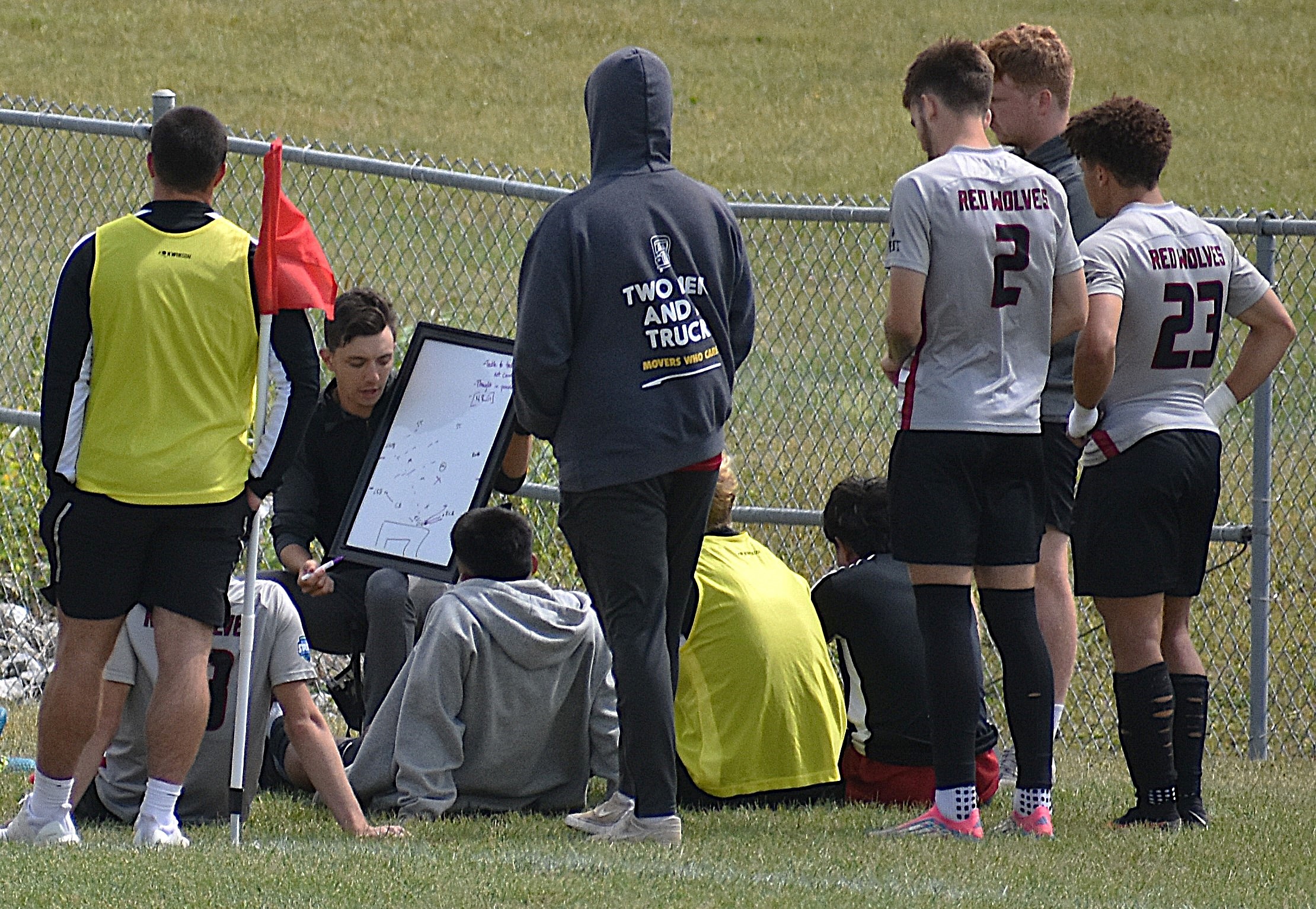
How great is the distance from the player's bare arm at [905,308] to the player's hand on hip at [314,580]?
2238 millimetres

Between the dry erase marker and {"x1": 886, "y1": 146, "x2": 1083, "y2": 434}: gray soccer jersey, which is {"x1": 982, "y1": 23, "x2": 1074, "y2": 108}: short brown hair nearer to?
{"x1": 886, "y1": 146, "x2": 1083, "y2": 434}: gray soccer jersey

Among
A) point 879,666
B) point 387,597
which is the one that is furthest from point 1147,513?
point 387,597

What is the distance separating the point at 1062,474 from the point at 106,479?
2.85 m

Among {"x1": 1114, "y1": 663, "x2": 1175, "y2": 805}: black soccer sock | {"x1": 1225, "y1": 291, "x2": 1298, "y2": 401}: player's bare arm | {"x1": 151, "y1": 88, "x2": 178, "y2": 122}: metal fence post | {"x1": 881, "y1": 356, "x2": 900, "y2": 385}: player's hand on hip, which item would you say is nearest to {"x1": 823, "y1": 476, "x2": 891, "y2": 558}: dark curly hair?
{"x1": 881, "y1": 356, "x2": 900, "y2": 385}: player's hand on hip

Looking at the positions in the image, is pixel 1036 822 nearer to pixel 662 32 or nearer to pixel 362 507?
pixel 362 507

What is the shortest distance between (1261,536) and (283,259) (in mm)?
3688

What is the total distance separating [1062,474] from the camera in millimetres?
5820

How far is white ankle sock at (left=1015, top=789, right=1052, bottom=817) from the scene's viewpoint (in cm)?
506

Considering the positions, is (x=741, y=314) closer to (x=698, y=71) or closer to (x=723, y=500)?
(x=723, y=500)

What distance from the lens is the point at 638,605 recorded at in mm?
4816

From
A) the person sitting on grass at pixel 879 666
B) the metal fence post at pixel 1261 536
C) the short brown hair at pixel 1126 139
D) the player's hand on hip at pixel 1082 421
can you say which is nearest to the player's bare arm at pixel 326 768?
the person sitting on grass at pixel 879 666

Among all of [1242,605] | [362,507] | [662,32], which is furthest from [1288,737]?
[662,32]

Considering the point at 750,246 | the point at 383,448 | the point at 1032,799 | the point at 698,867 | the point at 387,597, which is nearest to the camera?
the point at 698,867

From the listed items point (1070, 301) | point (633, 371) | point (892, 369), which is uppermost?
point (1070, 301)
